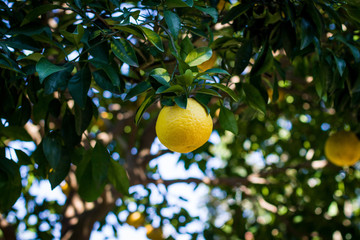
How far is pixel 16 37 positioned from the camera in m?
1.29

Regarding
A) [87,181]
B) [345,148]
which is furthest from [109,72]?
[345,148]

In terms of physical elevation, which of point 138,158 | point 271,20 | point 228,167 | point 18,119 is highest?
A: point 271,20

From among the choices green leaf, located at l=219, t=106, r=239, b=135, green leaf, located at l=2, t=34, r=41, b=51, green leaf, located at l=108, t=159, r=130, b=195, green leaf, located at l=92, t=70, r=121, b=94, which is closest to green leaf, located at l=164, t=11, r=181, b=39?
green leaf, located at l=92, t=70, r=121, b=94

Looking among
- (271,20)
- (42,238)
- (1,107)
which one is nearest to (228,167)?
(42,238)

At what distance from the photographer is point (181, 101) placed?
1.13m

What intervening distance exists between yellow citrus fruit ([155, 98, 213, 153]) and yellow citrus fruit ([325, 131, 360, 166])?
1663 millimetres

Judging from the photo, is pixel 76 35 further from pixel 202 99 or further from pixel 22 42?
pixel 202 99

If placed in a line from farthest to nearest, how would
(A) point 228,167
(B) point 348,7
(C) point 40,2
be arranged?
(A) point 228,167
(C) point 40,2
(B) point 348,7

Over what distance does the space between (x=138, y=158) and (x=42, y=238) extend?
949 millimetres

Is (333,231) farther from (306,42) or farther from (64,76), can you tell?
(64,76)

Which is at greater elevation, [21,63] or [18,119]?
[21,63]

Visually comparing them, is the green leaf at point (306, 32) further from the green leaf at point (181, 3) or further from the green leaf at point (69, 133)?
the green leaf at point (69, 133)

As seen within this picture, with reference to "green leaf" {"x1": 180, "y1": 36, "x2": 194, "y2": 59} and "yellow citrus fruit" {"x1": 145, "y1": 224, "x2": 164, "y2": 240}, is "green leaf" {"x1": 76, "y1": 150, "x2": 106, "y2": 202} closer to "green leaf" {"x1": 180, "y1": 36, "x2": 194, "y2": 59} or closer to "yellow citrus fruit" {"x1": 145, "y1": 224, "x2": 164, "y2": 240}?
"green leaf" {"x1": 180, "y1": 36, "x2": 194, "y2": 59}

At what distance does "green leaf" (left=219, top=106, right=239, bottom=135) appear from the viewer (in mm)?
1342
